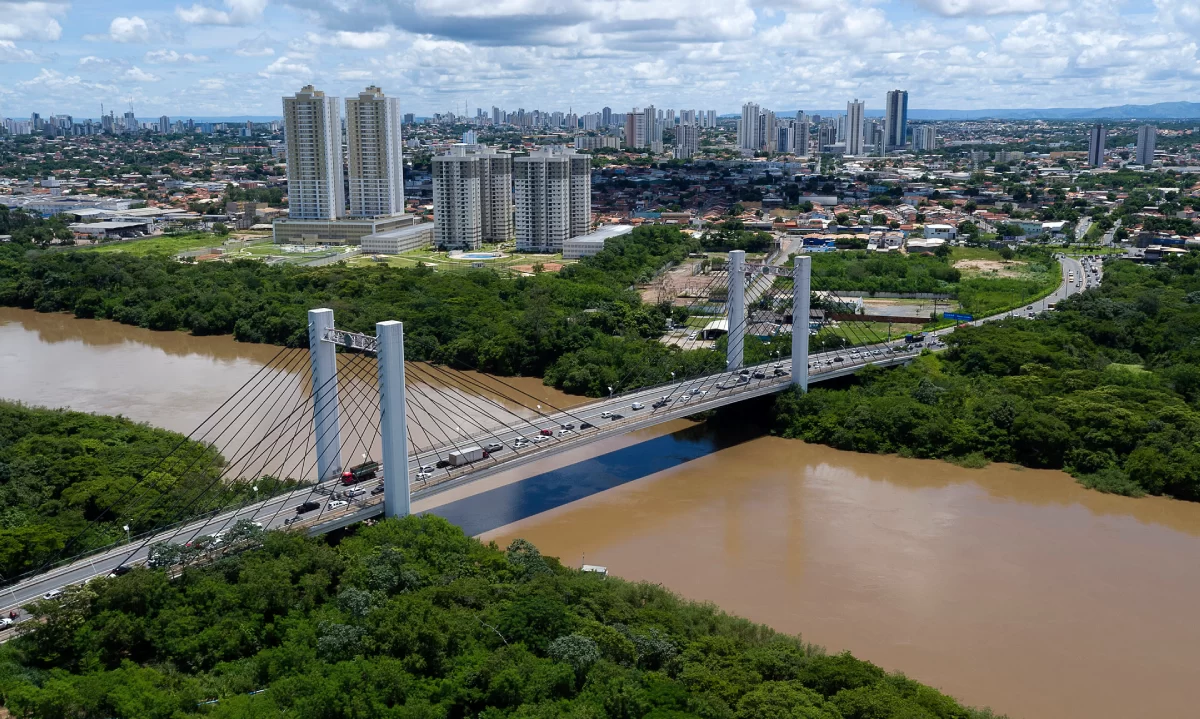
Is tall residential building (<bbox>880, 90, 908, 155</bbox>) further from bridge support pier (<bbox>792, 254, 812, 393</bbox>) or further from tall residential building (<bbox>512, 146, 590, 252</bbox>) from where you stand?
bridge support pier (<bbox>792, 254, 812, 393</bbox>)

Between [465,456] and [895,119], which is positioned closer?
[465,456]

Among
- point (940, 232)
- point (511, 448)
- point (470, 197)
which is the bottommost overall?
point (511, 448)

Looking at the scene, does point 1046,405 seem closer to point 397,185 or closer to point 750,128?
point 397,185

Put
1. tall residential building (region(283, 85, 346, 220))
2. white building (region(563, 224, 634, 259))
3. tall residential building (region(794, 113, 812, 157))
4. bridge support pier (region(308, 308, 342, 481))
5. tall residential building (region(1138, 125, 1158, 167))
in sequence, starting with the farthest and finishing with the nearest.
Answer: tall residential building (region(794, 113, 812, 157))
tall residential building (region(1138, 125, 1158, 167))
tall residential building (region(283, 85, 346, 220))
white building (region(563, 224, 634, 259))
bridge support pier (region(308, 308, 342, 481))

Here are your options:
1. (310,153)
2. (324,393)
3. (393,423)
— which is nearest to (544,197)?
(310,153)

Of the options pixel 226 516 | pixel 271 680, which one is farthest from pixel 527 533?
pixel 271 680

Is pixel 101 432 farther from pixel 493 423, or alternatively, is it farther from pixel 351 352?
pixel 351 352

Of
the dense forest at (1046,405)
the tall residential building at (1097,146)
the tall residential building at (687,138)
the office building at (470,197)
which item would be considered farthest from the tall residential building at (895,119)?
the dense forest at (1046,405)

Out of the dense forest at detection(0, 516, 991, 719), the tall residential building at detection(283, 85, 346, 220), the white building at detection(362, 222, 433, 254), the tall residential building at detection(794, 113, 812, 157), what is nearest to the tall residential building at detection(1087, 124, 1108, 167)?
the tall residential building at detection(794, 113, 812, 157)
